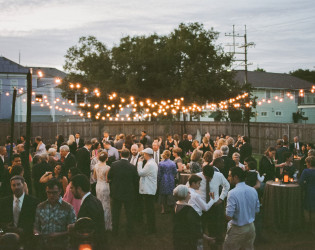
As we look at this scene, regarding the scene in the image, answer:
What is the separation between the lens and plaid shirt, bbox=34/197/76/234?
3734mm

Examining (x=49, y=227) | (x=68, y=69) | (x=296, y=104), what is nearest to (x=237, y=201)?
(x=49, y=227)

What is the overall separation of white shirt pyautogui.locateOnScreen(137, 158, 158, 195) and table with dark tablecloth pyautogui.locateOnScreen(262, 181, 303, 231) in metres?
2.59

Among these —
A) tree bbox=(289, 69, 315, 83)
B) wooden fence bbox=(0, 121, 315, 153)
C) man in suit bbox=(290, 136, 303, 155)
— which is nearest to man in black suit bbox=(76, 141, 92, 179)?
man in suit bbox=(290, 136, 303, 155)

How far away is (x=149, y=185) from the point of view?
7387mm

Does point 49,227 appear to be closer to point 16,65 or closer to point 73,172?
point 73,172

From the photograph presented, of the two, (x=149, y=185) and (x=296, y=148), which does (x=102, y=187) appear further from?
(x=296, y=148)

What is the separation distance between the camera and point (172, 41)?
26.5m

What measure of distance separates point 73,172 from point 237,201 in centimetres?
319

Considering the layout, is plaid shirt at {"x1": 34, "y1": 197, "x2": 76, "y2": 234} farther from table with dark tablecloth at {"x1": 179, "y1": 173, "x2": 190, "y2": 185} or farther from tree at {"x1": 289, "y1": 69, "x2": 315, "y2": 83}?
tree at {"x1": 289, "y1": 69, "x2": 315, "y2": 83}

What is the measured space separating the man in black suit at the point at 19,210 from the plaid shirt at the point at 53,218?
124mm

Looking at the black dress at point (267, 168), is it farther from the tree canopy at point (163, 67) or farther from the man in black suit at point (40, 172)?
the tree canopy at point (163, 67)

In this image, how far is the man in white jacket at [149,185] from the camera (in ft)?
24.0

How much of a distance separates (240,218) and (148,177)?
3248 mm

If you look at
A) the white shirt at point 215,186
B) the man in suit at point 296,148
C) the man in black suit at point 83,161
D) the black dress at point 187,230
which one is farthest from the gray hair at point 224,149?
the man in suit at point 296,148
